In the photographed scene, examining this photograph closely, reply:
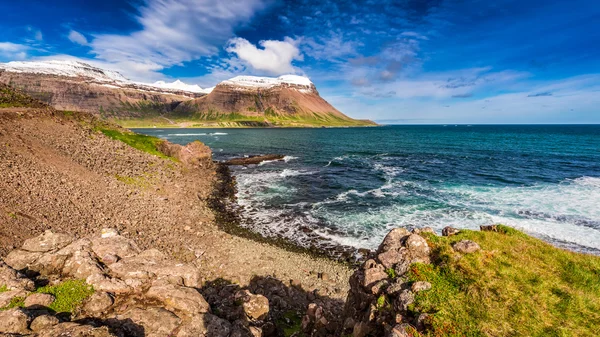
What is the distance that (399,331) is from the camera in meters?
8.82

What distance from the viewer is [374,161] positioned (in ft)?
258

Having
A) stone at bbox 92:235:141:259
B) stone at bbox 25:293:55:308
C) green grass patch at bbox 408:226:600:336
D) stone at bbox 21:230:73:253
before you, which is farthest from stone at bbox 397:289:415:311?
stone at bbox 21:230:73:253

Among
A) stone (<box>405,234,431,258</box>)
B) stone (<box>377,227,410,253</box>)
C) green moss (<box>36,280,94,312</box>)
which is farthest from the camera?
stone (<box>377,227,410,253</box>)

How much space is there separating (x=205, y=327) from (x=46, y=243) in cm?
1101

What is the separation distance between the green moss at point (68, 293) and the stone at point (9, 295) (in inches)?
19.5

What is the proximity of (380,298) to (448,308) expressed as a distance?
2434 mm

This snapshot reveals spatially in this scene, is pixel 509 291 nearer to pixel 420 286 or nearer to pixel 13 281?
pixel 420 286

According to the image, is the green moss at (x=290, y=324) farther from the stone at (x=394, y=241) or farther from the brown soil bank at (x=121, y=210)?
the stone at (x=394, y=241)

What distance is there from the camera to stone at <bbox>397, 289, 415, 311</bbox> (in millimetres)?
9828

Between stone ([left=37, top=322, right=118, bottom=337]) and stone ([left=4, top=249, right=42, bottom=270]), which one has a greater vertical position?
stone ([left=37, top=322, right=118, bottom=337])

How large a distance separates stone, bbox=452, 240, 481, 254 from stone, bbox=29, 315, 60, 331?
16.2 m

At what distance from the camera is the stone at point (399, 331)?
8.66 m

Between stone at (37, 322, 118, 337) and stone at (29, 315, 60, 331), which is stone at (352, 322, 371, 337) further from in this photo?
Answer: stone at (29, 315, 60, 331)

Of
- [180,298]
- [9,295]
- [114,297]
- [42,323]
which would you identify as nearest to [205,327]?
[180,298]
